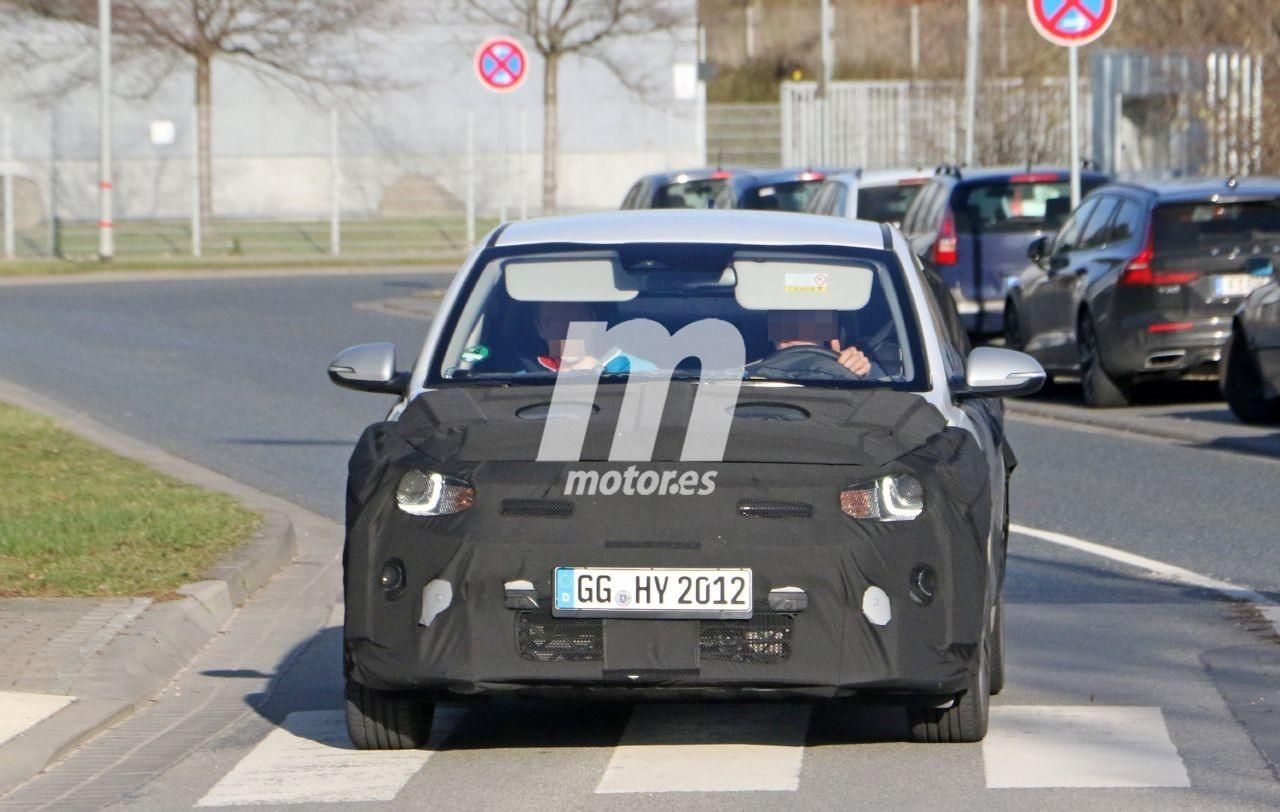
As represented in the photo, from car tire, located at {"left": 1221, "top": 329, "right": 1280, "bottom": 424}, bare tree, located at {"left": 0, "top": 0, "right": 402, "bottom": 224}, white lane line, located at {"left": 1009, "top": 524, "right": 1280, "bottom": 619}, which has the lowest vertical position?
white lane line, located at {"left": 1009, "top": 524, "right": 1280, "bottom": 619}

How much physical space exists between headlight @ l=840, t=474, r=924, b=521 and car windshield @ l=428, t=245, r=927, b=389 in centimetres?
85

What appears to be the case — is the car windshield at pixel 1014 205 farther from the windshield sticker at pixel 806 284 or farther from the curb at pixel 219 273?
the curb at pixel 219 273

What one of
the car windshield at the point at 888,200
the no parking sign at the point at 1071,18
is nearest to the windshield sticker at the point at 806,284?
the no parking sign at the point at 1071,18

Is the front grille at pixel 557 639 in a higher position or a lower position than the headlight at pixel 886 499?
lower

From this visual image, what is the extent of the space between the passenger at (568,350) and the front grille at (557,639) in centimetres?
112

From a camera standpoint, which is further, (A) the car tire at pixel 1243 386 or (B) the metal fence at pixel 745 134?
(B) the metal fence at pixel 745 134

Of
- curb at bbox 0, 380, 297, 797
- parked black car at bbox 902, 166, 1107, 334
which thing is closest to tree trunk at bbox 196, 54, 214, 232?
parked black car at bbox 902, 166, 1107, 334

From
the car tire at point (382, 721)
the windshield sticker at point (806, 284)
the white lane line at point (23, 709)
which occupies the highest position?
the windshield sticker at point (806, 284)

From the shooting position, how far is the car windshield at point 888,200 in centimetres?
2266

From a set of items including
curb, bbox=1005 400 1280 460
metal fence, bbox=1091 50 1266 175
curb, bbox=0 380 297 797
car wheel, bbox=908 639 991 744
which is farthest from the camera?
metal fence, bbox=1091 50 1266 175

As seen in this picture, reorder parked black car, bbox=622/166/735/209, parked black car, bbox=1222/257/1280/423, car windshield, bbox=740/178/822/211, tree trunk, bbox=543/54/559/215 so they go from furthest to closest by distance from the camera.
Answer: tree trunk, bbox=543/54/559/215 < parked black car, bbox=622/166/735/209 < car windshield, bbox=740/178/822/211 < parked black car, bbox=1222/257/1280/423

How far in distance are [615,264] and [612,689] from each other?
1634 millimetres

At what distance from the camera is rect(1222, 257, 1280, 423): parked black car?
15.3 m

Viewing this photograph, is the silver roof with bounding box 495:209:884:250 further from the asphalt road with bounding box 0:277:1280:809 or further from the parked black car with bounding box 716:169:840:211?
the parked black car with bounding box 716:169:840:211
